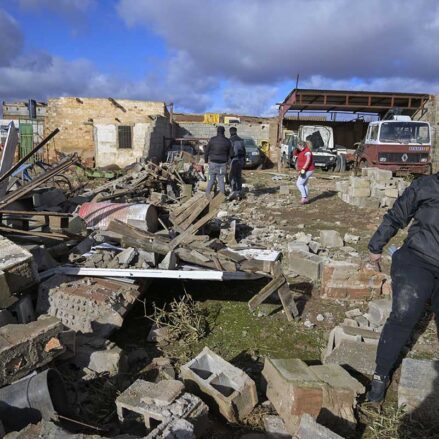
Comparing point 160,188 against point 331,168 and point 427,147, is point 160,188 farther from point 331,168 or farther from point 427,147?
point 331,168

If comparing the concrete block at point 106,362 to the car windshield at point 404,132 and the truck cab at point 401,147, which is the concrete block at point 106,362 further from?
the car windshield at point 404,132

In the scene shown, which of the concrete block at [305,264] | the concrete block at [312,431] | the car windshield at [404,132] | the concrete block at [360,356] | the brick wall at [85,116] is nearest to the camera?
the concrete block at [312,431]

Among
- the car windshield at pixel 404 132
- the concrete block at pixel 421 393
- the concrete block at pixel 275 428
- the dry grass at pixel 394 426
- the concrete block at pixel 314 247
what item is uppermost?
the car windshield at pixel 404 132

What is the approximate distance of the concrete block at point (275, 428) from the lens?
8.85ft

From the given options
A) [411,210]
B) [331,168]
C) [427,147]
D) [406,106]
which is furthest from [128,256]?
[406,106]

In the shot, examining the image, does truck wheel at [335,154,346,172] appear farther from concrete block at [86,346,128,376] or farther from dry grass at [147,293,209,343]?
concrete block at [86,346,128,376]

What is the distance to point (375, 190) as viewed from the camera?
409 inches

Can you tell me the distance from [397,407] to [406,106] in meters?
20.6

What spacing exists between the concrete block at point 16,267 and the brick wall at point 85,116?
62.2ft

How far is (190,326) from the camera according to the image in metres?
4.07

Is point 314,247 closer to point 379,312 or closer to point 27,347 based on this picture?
point 379,312

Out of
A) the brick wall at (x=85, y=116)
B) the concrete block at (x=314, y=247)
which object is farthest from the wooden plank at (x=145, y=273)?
the brick wall at (x=85, y=116)

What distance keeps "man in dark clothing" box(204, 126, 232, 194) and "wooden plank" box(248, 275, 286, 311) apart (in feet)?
19.3

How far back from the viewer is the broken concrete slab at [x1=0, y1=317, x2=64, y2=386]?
270 cm
